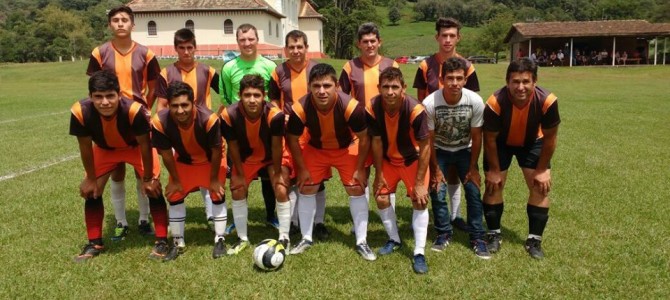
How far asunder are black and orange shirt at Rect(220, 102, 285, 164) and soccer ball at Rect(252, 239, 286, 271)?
944 mm

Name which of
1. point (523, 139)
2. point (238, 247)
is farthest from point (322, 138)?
point (523, 139)

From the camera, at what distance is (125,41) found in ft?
16.4

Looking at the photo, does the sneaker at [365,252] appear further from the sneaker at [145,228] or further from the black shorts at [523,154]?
the sneaker at [145,228]

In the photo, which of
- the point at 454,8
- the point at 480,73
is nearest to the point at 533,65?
the point at 480,73

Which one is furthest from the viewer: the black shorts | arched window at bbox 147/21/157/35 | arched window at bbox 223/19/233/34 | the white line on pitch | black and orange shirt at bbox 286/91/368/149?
arched window at bbox 223/19/233/34

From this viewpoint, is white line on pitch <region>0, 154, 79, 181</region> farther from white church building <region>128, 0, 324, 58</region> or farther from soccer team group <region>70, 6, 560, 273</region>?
white church building <region>128, 0, 324, 58</region>

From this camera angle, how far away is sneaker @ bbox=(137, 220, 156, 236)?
534cm

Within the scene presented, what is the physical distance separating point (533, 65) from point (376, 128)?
1.41 meters

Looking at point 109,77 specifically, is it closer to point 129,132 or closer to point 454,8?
point 129,132

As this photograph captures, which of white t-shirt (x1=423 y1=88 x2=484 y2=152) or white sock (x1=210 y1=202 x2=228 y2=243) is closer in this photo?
white t-shirt (x1=423 y1=88 x2=484 y2=152)

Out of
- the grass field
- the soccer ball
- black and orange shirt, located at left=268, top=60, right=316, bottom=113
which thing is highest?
black and orange shirt, located at left=268, top=60, right=316, bottom=113

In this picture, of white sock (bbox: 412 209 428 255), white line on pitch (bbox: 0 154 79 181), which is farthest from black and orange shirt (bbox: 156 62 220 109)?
white line on pitch (bbox: 0 154 79 181)

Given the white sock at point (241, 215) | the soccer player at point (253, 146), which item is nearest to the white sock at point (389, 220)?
the soccer player at point (253, 146)

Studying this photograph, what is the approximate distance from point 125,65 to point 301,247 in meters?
2.49
